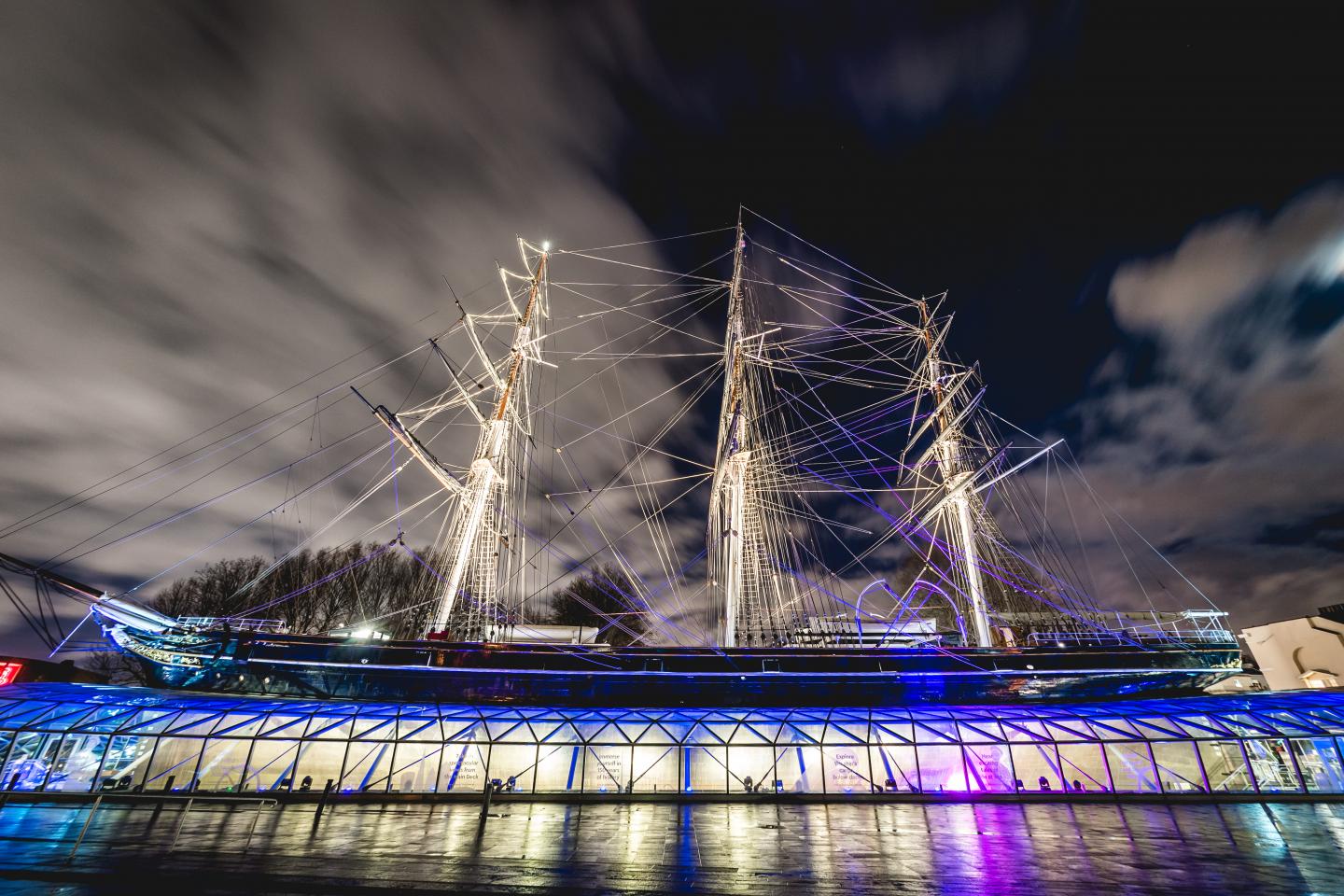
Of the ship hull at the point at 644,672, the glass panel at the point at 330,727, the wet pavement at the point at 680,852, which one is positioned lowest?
the wet pavement at the point at 680,852

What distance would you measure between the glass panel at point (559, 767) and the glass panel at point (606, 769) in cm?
31

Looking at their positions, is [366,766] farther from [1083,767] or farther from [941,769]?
[1083,767]

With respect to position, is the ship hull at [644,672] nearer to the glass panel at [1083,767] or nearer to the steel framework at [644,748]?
the steel framework at [644,748]

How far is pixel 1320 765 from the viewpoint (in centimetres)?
1819

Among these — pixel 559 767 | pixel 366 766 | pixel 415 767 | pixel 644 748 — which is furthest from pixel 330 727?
pixel 644 748

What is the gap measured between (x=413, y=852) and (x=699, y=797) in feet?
42.6

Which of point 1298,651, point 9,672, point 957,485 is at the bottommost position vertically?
point 9,672

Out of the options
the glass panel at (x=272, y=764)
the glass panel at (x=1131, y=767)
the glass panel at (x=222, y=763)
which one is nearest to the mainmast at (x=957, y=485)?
the glass panel at (x=1131, y=767)

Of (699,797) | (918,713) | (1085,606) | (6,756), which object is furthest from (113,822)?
(1085,606)

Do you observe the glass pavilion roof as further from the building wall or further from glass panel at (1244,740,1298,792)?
the building wall

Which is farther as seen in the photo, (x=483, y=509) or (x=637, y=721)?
(x=483, y=509)

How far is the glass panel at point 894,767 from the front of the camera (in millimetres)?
19266

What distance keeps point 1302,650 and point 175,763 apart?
6855 cm

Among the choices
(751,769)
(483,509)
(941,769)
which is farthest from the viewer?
(483,509)
